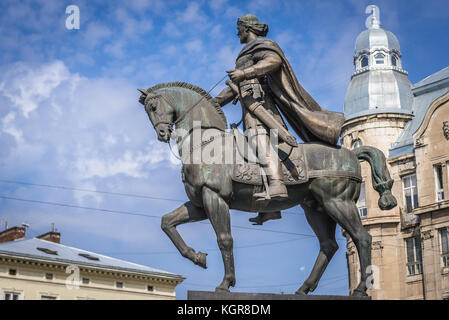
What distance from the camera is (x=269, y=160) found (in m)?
12.5

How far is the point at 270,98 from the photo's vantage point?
13.6 metres

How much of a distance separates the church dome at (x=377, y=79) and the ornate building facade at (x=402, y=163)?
0.07 meters

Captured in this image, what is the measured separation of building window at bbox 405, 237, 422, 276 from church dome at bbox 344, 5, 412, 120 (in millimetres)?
8793

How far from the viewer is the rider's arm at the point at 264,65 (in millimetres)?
12680

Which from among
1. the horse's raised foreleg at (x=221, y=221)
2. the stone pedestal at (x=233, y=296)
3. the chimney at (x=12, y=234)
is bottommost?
the stone pedestal at (x=233, y=296)

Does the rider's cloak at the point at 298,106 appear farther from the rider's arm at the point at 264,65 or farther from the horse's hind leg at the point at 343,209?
the horse's hind leg at the point at 343,209

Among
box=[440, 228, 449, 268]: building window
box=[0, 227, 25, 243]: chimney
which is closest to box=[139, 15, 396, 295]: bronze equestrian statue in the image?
box=[440, 228, 449, 268]: building window

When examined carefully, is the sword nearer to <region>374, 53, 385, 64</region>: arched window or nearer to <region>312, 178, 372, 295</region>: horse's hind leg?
<region>312, 178, 372, 295</region>: horse's hind leg

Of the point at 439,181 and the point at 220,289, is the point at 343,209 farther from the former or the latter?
the point at 439,181

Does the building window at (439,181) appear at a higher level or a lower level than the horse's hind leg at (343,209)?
higher

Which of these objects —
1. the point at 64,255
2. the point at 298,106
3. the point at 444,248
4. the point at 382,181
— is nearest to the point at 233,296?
the point at 382,181

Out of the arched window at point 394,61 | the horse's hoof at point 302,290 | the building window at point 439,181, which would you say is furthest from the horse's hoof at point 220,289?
the arched window at point 394,61

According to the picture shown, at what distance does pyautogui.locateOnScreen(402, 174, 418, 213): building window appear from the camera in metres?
47.4

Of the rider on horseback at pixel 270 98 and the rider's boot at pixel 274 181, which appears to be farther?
the rider on horseback at pixel 270 98
